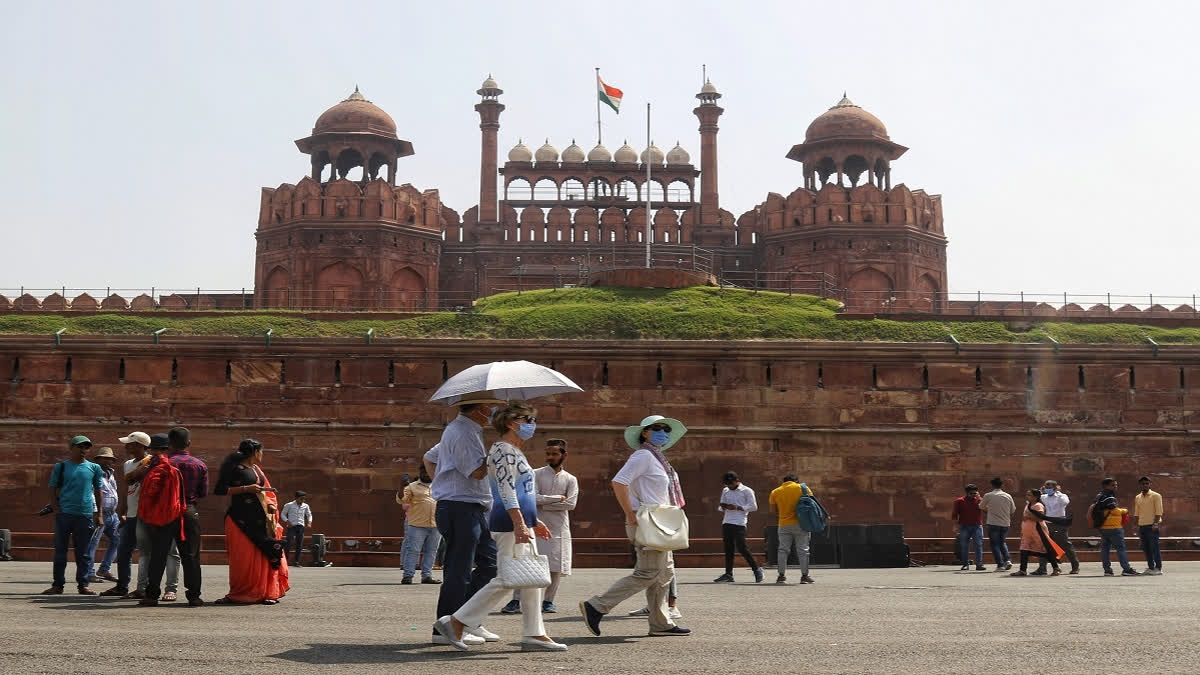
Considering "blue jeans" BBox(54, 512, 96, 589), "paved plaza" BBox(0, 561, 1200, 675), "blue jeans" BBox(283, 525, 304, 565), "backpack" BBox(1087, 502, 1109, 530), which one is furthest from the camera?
"blue jeans" BBox(283, 525, 304, 565)

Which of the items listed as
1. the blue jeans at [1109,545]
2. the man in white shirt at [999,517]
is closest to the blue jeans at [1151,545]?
the blue jeans at [1109,545]

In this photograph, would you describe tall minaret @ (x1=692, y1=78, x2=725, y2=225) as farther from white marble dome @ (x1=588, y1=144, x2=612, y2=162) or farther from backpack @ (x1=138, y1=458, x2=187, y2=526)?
backpack @ (x1=138, y1=458, x2=187, y2=526)

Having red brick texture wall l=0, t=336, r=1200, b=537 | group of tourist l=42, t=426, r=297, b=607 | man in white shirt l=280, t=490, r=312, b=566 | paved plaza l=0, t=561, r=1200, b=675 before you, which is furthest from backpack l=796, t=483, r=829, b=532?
red brick texture wall l=0, t=336, r=1200, b=537

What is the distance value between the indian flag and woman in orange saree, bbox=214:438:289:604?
3200cm

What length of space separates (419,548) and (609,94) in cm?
2871

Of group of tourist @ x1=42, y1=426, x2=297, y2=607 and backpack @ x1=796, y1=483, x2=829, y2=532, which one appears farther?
backpack @ x1=796, y1=483, x2=829, y2=532

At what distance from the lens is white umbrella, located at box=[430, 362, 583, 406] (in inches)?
336

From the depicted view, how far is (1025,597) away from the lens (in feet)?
35.7

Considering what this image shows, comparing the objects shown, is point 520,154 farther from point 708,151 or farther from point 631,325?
point 631,325

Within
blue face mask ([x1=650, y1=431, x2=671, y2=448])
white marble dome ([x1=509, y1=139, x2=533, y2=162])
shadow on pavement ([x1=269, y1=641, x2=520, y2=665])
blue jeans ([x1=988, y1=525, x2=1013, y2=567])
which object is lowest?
shadow on pavement ([x1=269, y1=641, x2=520, y2=665])

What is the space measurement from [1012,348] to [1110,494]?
8.16 meters

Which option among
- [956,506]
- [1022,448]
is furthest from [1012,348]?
[956,506]

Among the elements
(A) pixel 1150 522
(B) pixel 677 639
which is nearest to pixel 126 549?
(B) pixel 677 639

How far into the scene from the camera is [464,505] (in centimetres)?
762
